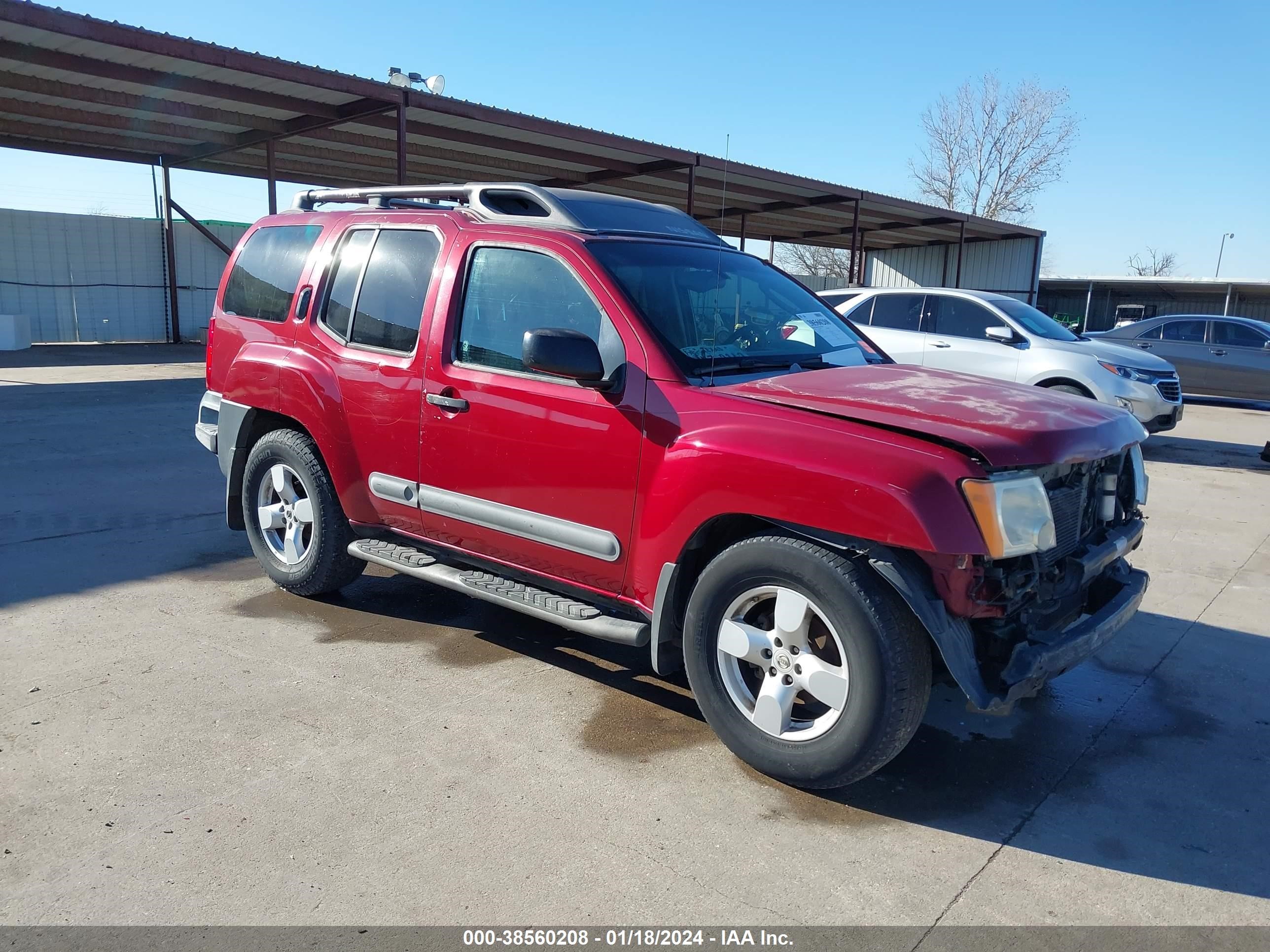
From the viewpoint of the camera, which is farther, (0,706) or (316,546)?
(316,546)

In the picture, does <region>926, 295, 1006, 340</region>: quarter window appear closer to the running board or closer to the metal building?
the running board

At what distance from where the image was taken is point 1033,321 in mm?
10906

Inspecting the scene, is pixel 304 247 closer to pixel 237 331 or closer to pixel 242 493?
pixel 237 331

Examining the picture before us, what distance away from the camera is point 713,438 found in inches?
A: 130

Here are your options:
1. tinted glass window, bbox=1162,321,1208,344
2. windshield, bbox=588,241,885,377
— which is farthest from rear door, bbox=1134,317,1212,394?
windshield, bbox=588,241,885,377

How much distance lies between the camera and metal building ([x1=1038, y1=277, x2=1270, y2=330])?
104 feet

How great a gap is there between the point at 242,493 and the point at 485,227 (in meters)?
2.25

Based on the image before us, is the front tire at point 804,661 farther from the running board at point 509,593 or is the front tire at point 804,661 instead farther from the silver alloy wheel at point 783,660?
the running board at point 509,593

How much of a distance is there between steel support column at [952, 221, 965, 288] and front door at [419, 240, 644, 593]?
2487 cm

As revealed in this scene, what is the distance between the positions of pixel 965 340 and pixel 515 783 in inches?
352

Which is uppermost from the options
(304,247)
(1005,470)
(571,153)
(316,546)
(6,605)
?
(571,153)

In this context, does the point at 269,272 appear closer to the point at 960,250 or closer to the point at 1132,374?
the point at 1132,374

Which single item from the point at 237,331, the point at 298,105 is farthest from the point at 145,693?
the point at 298,105

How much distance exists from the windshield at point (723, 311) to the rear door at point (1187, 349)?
46.6ft
